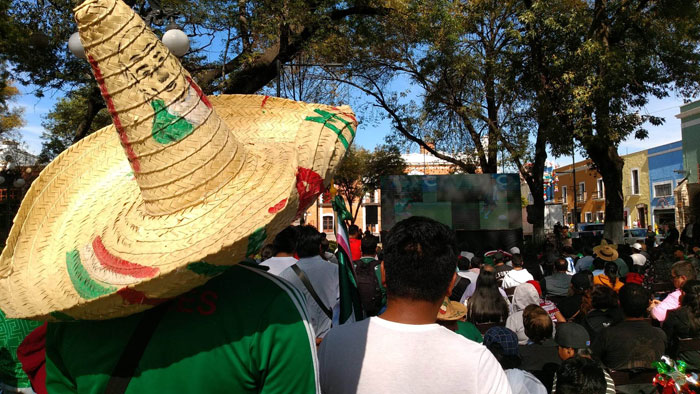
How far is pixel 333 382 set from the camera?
1.68 m

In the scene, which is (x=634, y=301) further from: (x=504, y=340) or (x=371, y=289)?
(x=371, y=289)

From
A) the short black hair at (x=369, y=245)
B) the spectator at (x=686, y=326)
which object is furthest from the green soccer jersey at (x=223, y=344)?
the short black hair at (x=369, y=245)

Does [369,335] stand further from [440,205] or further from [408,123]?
[408,123]

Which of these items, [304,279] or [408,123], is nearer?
[304,279]

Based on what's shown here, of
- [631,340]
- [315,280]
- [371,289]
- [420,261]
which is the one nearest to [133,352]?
[420,261]

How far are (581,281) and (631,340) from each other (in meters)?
2.16

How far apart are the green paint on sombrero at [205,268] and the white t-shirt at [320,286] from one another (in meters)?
2.86

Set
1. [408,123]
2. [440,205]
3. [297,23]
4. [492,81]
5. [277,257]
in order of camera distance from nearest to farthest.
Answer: [277,257]
[297,23]
[440,205]
[492,81]
[408,123]

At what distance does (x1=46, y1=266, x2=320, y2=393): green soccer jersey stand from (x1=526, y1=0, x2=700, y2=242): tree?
1122 centimetres

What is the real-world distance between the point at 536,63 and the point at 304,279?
33.3 feet

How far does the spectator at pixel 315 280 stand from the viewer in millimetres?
4102

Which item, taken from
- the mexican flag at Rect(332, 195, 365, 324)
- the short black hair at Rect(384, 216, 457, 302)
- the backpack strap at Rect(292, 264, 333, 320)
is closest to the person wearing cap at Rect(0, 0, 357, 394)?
the short black hair at Rect(384, 216, 457, 302)

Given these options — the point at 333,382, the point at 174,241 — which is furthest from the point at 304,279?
the point at 174,241

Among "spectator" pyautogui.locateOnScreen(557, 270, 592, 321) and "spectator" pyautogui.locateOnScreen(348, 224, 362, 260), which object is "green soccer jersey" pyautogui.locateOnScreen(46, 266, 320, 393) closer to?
"spectator" pyautogui.locateOnScreen(557, 270, 592, 321)
